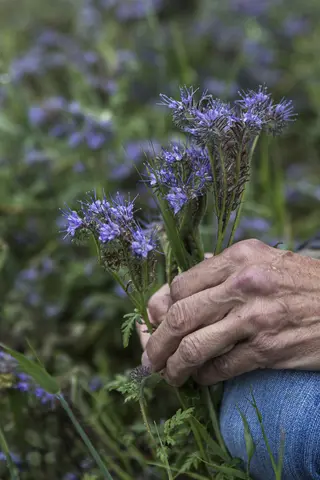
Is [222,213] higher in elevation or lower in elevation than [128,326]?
higher

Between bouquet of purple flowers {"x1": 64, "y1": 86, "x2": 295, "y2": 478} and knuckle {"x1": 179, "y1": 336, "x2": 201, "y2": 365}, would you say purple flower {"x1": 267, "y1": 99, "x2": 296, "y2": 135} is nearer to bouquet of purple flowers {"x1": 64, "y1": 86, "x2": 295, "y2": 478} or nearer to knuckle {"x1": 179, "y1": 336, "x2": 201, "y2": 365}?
bouquet of purple flowers {"x1": 64, "y1": 86, "x2": 295, "y2": 478}

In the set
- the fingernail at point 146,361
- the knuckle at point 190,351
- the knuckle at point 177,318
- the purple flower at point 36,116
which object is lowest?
the knuckle at point 190,351

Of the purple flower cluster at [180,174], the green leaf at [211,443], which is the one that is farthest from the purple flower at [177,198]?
the green leaf at [211,443]

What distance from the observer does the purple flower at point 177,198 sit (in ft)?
4.17

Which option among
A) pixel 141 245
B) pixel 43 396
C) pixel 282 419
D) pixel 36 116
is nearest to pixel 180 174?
pixel 141 245

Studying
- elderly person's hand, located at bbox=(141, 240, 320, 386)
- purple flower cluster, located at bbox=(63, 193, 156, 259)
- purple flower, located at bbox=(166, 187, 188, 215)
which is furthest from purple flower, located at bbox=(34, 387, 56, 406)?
purple flower, located at bbox=(166, 187, 188, 215)

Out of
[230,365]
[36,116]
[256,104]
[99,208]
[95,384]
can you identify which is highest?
[36,116]

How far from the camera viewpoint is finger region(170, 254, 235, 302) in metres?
1.32

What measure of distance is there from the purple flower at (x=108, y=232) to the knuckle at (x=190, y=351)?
24cm

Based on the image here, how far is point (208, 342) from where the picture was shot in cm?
127

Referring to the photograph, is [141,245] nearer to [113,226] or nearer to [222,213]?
[113,226]

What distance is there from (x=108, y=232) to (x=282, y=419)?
485 millimetres

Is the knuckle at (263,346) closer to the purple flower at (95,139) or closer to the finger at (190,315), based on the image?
the finger at (190,315)

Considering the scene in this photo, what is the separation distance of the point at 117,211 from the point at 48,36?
322cm
